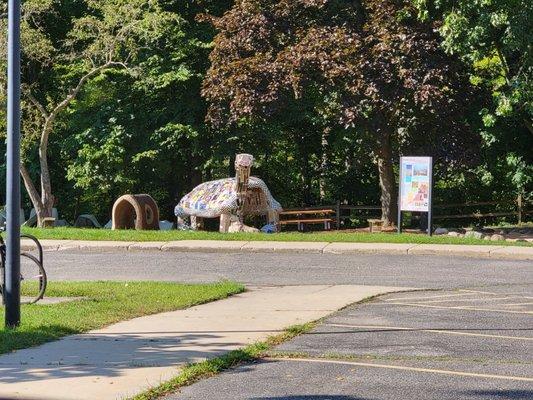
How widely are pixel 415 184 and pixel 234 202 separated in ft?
18.8

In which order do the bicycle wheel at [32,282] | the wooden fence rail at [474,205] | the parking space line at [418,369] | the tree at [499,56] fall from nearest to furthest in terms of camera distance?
the parking space line at [418,369] → the bicycle wheel at [32,282] → the tree at [499,56] → the wooden fence rail at [474,205]

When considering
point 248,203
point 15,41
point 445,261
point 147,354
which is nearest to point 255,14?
point 248,203

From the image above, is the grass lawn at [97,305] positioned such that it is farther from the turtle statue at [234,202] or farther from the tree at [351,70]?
the turtle statue at [234,202]

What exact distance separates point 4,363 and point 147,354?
1.31 meters

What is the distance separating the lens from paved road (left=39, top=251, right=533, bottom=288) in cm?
1766

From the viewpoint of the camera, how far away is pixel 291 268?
63.8ft

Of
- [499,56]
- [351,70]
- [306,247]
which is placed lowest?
[306,247]

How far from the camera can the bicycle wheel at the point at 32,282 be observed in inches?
543

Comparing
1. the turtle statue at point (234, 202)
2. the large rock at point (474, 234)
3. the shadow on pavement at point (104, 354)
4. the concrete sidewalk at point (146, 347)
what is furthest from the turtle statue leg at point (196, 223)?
the shadow on pavement at point (104, 354)

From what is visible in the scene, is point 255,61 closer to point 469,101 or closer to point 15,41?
point 469,101

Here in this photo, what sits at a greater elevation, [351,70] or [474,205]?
[351,70]

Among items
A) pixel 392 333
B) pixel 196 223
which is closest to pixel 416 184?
pixel 196 223

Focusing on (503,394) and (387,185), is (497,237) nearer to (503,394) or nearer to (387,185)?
(387,185)

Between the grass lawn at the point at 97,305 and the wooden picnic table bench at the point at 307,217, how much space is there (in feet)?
57.9
